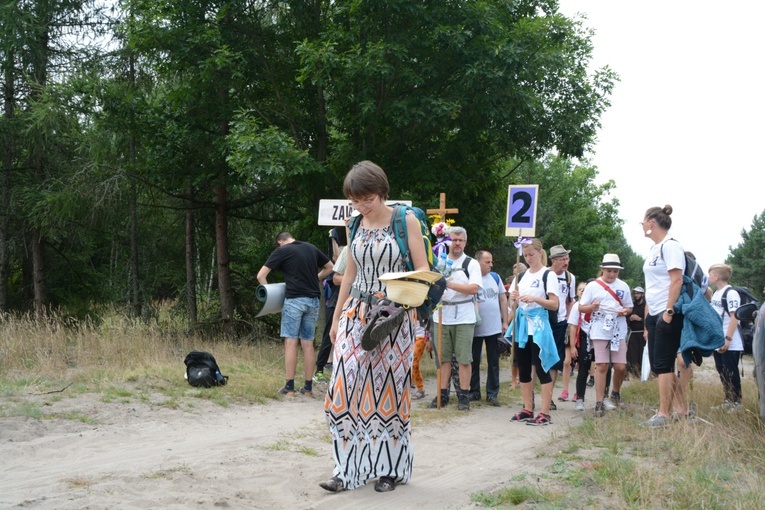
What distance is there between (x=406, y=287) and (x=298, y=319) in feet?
18.0

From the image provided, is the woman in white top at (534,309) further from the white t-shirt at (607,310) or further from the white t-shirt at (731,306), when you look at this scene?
the white t-shirt at (731,306)

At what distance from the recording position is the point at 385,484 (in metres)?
5.23

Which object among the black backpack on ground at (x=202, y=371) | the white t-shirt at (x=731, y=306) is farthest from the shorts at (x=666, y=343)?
the black backpack on ground at (x=202, y=371)

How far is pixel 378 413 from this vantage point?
5.19 meters

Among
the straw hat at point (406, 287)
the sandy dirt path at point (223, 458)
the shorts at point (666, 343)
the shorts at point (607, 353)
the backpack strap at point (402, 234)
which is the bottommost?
the sandy dirt path at point (223, 458)

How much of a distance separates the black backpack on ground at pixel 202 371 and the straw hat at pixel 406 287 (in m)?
5.58

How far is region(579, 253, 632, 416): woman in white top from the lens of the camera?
370 inches

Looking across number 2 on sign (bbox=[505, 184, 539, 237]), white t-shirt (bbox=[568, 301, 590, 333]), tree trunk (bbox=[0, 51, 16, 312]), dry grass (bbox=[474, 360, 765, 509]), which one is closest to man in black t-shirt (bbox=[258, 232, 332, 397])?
number 2 on sign (bbox=[505, 184, 539, 237])

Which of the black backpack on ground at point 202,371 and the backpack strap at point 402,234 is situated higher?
the backpack strap at point 402,234

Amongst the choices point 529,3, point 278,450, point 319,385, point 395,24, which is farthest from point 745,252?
point 278,450

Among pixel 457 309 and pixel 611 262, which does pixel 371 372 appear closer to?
pixel 457 309

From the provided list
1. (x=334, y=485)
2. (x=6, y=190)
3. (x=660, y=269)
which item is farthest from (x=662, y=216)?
(x=6, y=190)

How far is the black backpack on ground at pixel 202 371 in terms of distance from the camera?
389 inches

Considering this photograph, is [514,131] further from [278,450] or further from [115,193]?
[278,450]
